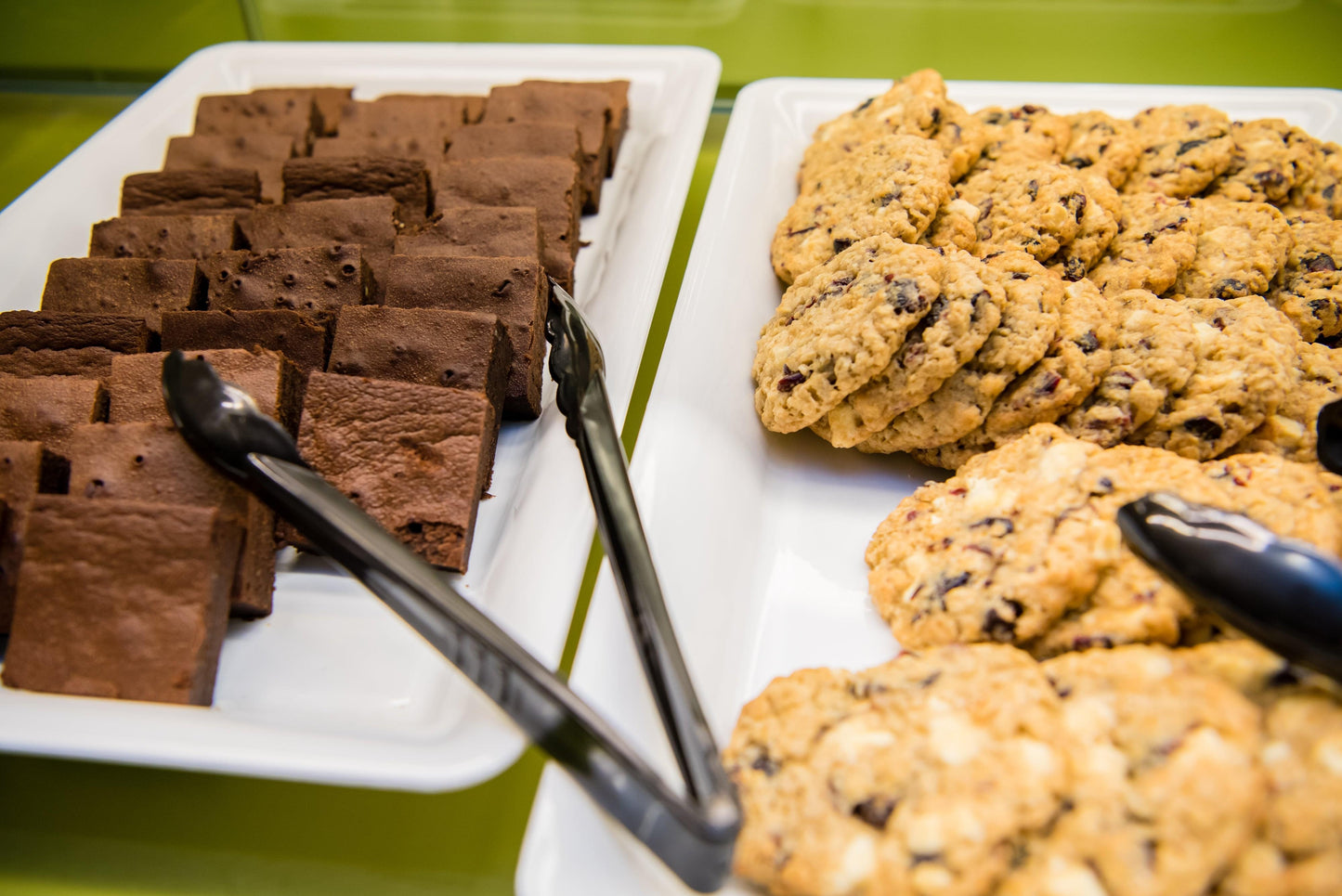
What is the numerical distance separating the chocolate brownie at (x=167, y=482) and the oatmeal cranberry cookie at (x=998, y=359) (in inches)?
40.7

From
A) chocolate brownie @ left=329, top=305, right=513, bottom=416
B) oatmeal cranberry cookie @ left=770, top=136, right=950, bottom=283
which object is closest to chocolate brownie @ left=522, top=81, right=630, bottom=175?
oatmeal cranberry cookie @ left=770, top=136, right=950, bottom=283

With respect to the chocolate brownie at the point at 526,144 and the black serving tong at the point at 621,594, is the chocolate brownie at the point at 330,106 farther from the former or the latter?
the black serving tong at the point at 621,594

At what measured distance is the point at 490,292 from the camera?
A: 1710mm

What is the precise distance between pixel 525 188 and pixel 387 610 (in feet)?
3.25

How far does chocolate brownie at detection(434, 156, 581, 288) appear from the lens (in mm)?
1957

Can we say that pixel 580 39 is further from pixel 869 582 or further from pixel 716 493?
pixel 869 582

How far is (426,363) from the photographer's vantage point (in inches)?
62.4

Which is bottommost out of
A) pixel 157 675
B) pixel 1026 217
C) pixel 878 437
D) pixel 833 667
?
pixel 157 675

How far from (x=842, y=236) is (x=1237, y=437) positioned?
722 millimetres

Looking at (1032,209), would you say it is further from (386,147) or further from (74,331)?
(74,331)

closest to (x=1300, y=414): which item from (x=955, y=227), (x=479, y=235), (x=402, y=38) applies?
(x=955, y=227)

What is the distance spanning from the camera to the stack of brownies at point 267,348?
128 cm

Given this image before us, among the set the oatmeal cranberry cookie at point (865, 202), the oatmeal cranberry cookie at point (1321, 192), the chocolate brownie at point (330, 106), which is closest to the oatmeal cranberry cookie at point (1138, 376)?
the oatmeal cranberry cookie at point (865, 202)

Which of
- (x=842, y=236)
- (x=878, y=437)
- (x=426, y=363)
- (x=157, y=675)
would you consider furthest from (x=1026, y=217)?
(x=157, y=675)
